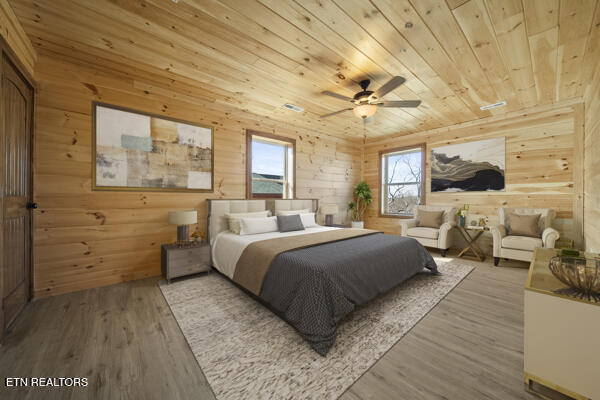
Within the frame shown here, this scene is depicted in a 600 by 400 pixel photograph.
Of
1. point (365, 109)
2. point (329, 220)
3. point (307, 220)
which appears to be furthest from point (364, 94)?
point (329, 220)

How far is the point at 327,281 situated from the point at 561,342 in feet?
4.40

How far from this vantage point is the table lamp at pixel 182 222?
3.02 m

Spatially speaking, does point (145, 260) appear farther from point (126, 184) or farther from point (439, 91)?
point (439, 91)

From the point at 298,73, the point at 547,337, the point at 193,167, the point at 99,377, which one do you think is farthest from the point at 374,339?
the point at 193,167

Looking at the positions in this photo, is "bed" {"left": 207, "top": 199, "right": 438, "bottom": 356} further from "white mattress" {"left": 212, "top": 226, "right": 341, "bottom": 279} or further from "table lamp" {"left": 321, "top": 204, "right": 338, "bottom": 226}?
"table lamp" {"left": 321, "top": 204, "right": 338, "bottom": 226}

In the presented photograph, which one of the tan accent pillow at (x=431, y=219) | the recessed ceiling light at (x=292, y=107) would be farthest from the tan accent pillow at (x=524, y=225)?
the recessed ceiling light at (x=292, y=107)

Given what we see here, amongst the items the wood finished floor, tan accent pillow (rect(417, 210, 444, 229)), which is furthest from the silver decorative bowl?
tan accent pillow (rect(417, 210, 444, 229))

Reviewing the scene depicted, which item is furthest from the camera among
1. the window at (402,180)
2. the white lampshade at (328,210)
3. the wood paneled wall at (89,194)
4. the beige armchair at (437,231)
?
the window at (402,180)

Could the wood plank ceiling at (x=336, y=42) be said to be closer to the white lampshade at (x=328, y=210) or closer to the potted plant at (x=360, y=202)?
the white lampshade at (x=328, y=210)

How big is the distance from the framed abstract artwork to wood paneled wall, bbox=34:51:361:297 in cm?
9

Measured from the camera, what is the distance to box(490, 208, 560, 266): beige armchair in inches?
132

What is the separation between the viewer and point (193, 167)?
358 centimetres

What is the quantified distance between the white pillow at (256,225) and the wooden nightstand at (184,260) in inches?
22.9

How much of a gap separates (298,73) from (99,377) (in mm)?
3252
